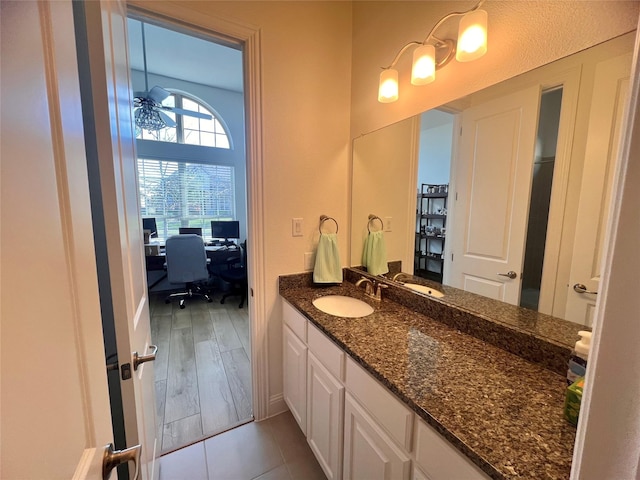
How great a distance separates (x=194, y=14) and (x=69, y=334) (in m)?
1.60

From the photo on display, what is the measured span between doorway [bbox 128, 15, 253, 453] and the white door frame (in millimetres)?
110

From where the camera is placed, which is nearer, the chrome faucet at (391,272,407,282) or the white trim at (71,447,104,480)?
the white trim at (71,447,104,480)

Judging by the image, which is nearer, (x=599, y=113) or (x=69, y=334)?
(x=69, y=334)

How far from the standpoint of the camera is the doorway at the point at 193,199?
1.92 metres

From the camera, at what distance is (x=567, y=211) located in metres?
0.91

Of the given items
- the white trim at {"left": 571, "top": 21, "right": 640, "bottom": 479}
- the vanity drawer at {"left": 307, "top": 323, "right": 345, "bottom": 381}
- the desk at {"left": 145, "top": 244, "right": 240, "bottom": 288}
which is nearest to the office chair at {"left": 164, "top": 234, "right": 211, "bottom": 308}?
the desk at {"left": 145, "top": 244, "right": 240, "bottom": 288}

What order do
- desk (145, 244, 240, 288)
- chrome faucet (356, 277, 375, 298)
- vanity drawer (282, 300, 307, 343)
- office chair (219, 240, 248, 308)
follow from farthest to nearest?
desk (145, 244, 240, 288) < office chair (219, 240, 248, 308) < chrome faucet (356, 277, 375, 298) < vanity drawer (282, 300, 307, 343)

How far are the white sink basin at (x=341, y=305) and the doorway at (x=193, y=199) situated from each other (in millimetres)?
946

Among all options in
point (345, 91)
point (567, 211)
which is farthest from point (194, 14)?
point (567, 211)

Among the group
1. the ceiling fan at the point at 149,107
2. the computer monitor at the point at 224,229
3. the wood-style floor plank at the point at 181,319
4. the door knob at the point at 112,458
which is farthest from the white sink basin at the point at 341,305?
the computer monitor at the point at 224,229

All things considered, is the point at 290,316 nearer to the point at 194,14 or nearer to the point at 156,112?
the point at 194,14

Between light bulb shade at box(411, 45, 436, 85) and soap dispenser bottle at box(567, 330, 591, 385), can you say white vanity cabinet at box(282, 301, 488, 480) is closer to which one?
soap dispenser bottle at box(567, 330, 591, 385)

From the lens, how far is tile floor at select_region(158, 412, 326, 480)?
140cm

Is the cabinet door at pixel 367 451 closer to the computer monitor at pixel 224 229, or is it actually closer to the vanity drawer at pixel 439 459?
the vanity drawer at pixel 439 459
